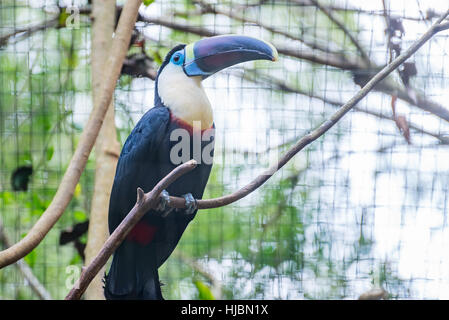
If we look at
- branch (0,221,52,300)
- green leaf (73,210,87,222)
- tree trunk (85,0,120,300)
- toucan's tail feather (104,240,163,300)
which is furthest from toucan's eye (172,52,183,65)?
branch (0,221,52,300)

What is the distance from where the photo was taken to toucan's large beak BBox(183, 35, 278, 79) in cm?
134

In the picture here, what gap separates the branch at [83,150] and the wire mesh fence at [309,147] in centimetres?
7

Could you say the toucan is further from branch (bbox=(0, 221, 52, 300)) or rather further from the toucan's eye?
branch (bbox=(0, 221, 52, 300))

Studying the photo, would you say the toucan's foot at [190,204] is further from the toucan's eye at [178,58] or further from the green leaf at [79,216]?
the green leaf at [79,216]

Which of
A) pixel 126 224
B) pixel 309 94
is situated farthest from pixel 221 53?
pixel 126 224

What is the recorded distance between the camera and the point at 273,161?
4.63 feet

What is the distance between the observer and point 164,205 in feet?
4.24

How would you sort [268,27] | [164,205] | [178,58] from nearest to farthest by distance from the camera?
[164,205]
[178,58]
[268,27]

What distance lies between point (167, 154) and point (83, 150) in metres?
0.22

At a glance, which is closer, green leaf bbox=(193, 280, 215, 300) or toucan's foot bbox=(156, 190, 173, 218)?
toucan's foot bbox=(156, 190, 173, 218)

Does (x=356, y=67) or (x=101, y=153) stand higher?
(x=356, y=67)

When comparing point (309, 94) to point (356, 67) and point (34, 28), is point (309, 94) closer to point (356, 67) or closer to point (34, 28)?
point (356, 67)

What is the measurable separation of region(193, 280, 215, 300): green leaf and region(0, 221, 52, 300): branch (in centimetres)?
44

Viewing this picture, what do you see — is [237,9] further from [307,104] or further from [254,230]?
[254,230]
